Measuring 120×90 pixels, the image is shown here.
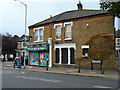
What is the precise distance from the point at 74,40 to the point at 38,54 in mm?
6987

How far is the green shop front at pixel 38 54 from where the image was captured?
78.6 feet

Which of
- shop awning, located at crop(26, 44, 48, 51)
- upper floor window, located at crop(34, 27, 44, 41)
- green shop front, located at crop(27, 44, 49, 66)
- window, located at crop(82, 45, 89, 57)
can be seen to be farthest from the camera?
upper floor window, located at crop(34, 27, 44, 41)

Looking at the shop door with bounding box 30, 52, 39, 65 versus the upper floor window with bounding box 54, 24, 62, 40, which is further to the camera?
the shop door with bounding box 30, 52, 39, 65

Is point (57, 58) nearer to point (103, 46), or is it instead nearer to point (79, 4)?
point (103, 46)

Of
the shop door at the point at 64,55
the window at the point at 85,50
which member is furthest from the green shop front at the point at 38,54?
the window at the point at 85,50

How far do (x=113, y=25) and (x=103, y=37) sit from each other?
1713 millimetres

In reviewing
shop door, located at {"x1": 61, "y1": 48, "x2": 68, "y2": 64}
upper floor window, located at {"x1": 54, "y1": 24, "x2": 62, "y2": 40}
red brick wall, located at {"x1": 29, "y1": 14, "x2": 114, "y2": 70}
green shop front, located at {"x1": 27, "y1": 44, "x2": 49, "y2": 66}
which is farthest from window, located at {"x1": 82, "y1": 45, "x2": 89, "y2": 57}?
green shop front, located at {"x1": 27, "y1": 44, "x2": 49, "y2": 66}

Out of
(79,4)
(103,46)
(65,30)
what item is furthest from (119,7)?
(79,4)

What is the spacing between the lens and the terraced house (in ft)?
61.1

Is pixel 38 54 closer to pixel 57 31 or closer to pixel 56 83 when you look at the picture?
pixel 57 31

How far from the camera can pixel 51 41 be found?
917 inches

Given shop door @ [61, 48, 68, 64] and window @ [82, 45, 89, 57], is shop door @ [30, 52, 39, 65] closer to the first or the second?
shop door @ [61, 48, 68, 64]

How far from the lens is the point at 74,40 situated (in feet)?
69.2

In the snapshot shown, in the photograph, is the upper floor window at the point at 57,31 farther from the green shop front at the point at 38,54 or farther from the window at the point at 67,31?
the green shop front at the point at 38,54
